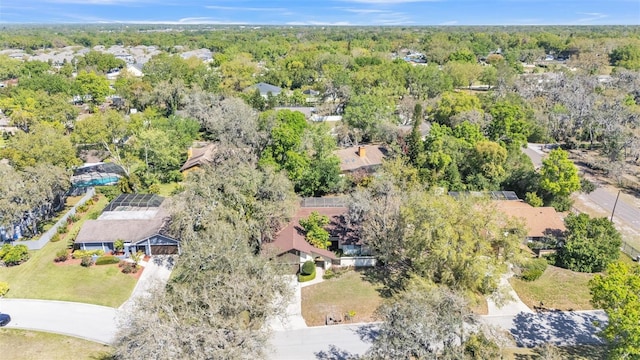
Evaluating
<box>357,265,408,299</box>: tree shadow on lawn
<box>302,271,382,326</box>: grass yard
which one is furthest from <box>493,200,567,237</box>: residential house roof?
<box>302,271,382,326</box>: grass yard

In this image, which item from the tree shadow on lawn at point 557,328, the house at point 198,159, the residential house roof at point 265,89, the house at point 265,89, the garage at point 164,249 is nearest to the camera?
the tree shadow on lawn at point 557,328

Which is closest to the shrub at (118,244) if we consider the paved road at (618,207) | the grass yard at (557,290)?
the grass yard at (557,290)

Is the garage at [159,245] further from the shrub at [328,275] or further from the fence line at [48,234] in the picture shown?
the shrub at [328,275]

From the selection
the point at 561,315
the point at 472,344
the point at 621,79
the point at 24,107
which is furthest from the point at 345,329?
the point at 621,79

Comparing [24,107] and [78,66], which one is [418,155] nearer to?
[24,107]

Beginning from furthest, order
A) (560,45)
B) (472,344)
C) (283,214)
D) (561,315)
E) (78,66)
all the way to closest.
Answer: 1. (560,45)
2. (78,66)
3. (283,214)
4. (561,315)
5. (472,344)

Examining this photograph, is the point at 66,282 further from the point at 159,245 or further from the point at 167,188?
the point at 167,188
